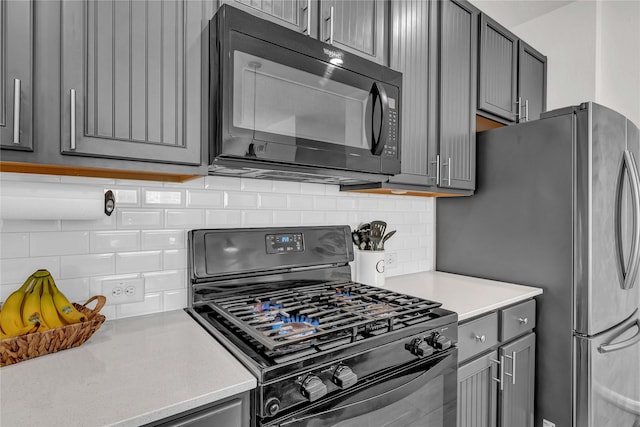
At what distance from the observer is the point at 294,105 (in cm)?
123

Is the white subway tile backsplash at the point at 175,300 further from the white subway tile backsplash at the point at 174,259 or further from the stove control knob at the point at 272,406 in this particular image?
the stove control knob at the point at 272,406

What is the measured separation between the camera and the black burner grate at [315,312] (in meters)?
1.01

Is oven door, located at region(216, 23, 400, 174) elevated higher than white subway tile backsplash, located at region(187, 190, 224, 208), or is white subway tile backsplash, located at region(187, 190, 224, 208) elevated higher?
oven door, located at region(216, 23, 400, 174)

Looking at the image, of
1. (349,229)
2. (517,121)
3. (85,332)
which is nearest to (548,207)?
(517,121)

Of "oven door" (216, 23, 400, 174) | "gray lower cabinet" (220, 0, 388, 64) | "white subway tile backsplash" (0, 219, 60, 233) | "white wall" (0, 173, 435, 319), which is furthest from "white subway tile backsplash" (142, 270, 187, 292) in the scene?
"gray lower cabinet" (220, 0, 388, 64)

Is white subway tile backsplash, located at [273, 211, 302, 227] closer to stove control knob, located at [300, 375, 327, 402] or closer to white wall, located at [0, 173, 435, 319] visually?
white wall, located at [0, 173, 435, 319]

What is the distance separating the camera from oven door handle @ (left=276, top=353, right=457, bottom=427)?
2.97 feet

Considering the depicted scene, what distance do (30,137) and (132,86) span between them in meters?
0.29

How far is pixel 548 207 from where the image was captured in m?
1.78

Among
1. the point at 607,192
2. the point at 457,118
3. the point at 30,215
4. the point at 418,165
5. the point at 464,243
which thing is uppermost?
the point at 457,118

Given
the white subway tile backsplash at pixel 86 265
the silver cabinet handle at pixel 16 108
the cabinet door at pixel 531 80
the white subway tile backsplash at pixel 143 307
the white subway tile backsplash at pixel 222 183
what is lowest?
the white subway tile backsplash at pixel 143 307

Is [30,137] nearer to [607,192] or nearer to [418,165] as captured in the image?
[418,165]

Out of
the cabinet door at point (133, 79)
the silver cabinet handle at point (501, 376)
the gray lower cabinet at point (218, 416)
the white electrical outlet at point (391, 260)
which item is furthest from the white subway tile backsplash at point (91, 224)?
the silver cabinet handle at point (501, 376)

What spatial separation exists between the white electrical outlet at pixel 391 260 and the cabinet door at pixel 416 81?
1.65 ft
